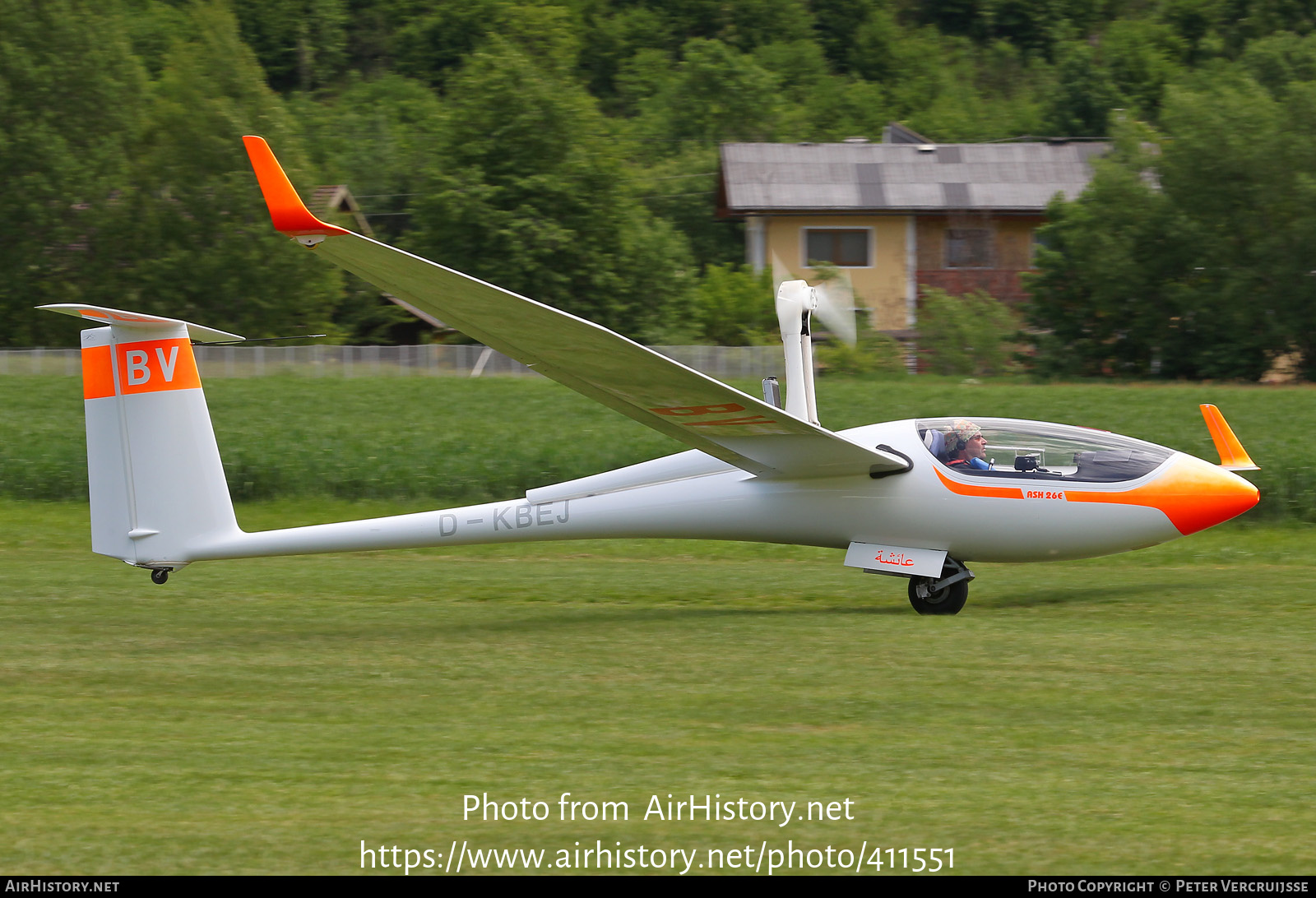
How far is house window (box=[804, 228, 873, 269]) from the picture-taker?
1849 inches

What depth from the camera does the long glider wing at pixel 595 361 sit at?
793 centimetres

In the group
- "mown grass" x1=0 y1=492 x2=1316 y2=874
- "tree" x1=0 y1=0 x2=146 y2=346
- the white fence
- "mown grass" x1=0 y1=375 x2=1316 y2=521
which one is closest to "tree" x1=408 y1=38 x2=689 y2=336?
the white fence

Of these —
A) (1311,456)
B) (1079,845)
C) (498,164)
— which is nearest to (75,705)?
(1079,845)

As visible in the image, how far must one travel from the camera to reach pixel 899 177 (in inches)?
1876

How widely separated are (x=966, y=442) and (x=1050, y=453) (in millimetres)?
647

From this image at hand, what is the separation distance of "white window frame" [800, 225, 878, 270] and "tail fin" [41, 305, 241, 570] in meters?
37.6

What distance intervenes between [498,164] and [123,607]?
112 feet

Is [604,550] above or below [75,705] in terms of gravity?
below

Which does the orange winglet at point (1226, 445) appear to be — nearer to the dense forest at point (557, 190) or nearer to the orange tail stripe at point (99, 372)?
the orange tail stripe at point (99, 372)

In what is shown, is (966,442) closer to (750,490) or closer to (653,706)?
(750,490)

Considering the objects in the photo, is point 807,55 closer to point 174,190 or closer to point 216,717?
point 174,190

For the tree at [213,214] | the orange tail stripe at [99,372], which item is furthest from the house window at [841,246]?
the orange tail stripe at [99,372]

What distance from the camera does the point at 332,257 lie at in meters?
8.26

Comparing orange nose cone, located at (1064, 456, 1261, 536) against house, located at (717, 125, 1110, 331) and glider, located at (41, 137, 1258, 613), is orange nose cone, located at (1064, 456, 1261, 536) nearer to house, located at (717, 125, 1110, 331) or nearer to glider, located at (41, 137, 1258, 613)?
glider, located at (41, 137, 1258, 613)
